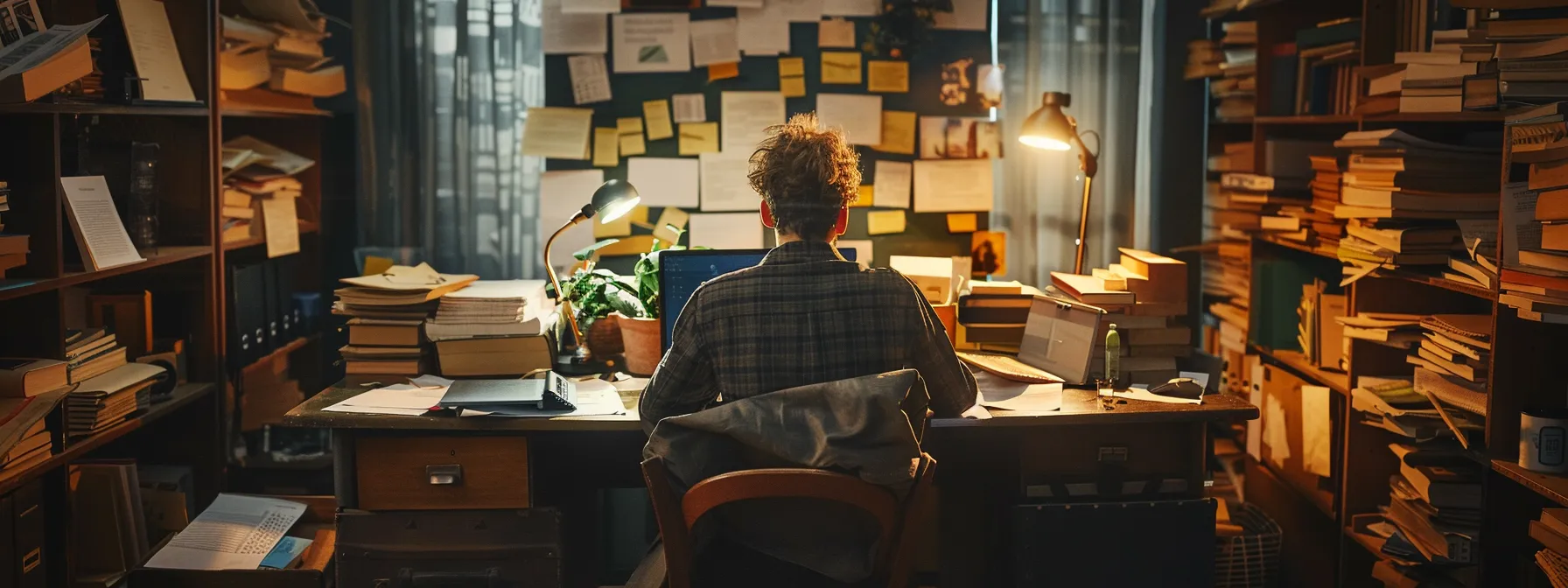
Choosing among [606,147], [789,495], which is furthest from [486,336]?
[789,495]

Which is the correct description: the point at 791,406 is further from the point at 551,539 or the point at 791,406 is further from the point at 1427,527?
the point at 1427,527

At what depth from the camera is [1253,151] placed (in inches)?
147

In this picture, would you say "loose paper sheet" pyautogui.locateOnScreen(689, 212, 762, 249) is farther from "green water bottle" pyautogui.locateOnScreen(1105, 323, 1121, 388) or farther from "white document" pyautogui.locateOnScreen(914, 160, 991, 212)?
"green water bottle" pyautogui.locateOnScreen(1105, 323, 1121, 388)

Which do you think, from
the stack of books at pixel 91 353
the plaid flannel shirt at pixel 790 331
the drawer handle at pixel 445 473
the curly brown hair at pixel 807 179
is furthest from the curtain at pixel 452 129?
the plaid flannel shirt at pixel 790 331

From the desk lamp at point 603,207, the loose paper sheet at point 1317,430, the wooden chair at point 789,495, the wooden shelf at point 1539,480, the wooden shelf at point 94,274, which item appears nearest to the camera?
the wooden chair at point 789,495

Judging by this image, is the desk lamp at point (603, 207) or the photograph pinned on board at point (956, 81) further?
the photograph pinned on board at point (956, 81)

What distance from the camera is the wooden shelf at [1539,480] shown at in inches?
90.9

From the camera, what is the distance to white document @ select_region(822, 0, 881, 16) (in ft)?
12.2

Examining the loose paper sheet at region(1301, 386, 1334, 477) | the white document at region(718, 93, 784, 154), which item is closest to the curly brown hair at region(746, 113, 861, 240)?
the white document at region(718, 93, 784, 154)

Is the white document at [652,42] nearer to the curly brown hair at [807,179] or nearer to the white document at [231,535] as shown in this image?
the curly brown hair at [807,179]

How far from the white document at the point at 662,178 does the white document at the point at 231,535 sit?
1.33 metres

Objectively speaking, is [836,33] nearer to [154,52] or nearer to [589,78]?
[589,78]

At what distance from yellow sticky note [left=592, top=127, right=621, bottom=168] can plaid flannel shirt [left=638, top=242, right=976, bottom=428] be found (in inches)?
62.5

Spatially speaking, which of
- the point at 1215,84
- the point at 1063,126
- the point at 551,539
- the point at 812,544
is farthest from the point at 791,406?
the point at 1215,84
